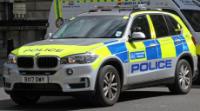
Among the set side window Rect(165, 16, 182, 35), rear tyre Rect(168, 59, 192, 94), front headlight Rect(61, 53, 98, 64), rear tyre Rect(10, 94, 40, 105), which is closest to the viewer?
front headlight Rect(61, 53, 98, 64)

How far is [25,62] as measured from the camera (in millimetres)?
10648

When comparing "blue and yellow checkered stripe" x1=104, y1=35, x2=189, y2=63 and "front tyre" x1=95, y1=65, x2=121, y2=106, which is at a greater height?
"blue and yellow checkered stripe" x1=104, y1=35, x2=189, y2=63

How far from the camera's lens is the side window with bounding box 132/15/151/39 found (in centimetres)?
1186

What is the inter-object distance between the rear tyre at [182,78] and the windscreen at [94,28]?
181cm

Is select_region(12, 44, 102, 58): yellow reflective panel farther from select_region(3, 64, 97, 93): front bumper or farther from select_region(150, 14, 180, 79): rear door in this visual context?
select_region(150, 14, 180, 79): rear door

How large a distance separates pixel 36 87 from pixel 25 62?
0.45 metres

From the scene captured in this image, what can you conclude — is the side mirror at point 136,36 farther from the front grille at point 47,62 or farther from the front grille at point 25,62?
the front grille at point 25,62

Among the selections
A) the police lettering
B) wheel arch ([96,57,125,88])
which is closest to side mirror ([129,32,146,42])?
the police lettering

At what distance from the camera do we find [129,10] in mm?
12172

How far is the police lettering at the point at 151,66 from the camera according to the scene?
1156 cm

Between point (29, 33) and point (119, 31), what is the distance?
24.4 meters

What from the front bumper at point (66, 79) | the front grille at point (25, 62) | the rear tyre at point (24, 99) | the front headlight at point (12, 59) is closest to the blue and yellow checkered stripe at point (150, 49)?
the front bumper at point (66, 79)

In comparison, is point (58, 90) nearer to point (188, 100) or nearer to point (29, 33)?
point (188, 100)

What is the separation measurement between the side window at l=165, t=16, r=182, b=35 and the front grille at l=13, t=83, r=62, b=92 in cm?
339
